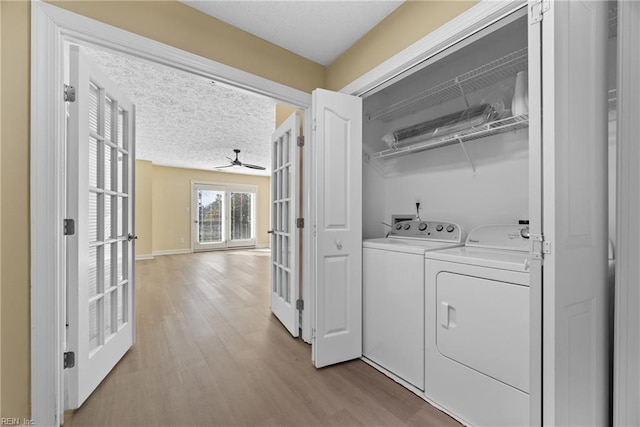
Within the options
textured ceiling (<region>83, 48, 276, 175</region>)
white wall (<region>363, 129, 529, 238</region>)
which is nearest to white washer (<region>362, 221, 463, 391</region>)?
white wall (<region>363, 129, 529, 238</region>)

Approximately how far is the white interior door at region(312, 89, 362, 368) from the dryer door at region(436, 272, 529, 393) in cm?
69

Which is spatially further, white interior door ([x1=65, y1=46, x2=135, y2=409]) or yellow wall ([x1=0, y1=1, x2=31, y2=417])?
white interior door ([x1=65, y1=46, x2=135, y2=409])

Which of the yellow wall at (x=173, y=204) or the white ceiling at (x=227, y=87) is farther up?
the white ceiling at (x=227, y=87)

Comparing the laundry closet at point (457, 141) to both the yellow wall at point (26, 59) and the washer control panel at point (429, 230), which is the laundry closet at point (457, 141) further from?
the yellow wall at point (26, 59)

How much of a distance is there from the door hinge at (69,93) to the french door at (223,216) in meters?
6.83

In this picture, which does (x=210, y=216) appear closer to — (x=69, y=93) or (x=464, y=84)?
(x=69, y=93)

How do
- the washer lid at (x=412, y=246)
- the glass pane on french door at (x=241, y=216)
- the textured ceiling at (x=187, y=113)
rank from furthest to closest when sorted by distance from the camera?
the glass pane on french door at (x=241, y=216)
the textured ceiling at (x=187, y=113)
the washer lid at (x=412, y=246)

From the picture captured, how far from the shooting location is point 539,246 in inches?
37.5

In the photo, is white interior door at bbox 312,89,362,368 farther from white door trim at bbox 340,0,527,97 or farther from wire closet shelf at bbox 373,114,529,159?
wire closet shelf at bbox 373,114,529,159

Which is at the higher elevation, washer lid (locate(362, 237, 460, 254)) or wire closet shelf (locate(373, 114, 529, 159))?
wire closet shelf (locate(373, 114, 529, 159))

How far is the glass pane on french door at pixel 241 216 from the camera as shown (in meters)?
8.54

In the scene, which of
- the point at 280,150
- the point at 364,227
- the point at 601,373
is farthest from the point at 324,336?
the point at 280,150

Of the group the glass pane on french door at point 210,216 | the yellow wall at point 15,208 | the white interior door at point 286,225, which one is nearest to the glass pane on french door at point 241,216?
the glass pane on french door at point 210,216

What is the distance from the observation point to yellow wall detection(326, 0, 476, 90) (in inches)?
59.4
